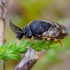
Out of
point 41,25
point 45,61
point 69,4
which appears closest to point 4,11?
point 41,25

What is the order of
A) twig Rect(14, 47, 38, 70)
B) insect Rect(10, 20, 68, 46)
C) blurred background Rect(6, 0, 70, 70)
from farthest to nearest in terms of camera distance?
blurred background Rect(6, 0, 70, 70) → insect Rect(10, 20, 68, 46) → twig Rect(14, 47, 38, 70)

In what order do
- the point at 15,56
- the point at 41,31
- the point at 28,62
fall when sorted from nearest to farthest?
the point at 28,62, the point at 15,56, the point at 41,31

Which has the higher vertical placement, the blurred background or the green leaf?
the green leaf

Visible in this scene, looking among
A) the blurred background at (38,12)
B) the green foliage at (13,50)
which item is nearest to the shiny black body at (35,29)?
the green foliage at (13,50)

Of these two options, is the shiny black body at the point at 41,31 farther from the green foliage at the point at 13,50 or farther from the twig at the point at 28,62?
the twig at the point at 28,62

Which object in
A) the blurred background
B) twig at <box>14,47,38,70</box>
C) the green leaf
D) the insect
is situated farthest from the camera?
the blurred background

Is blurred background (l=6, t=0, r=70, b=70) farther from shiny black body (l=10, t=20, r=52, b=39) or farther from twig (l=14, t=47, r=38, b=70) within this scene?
twig (l=14, t=47, r=38, b=70)

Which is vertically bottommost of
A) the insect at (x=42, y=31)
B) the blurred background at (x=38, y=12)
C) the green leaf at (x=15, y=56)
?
the blurred background at (x=38, y=12)

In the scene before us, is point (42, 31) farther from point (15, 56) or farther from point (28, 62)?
point (28, 62)

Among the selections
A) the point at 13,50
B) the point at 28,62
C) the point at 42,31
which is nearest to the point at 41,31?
the point at 42,31

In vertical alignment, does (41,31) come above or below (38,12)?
above

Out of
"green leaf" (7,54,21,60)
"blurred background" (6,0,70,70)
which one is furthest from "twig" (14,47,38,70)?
"blurred background" (6,0,70,70)
